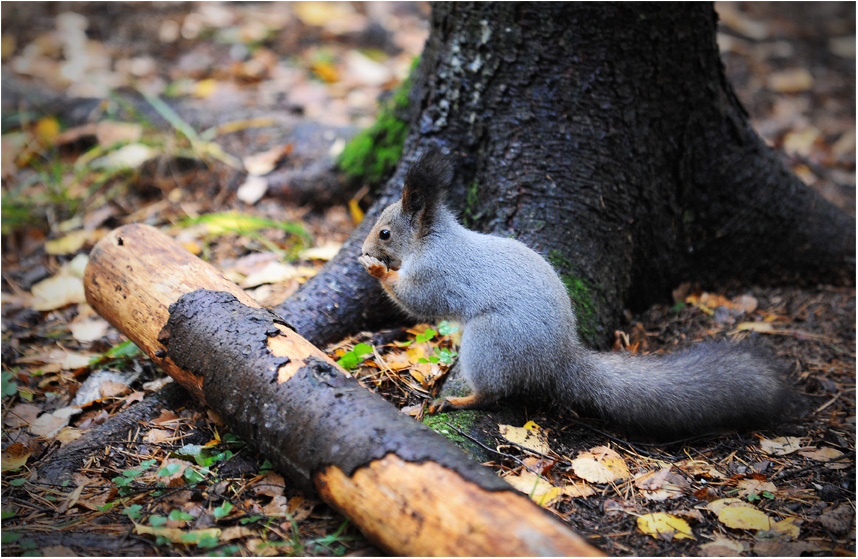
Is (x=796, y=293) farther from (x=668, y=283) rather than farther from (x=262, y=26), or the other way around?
(x=262, y=26)

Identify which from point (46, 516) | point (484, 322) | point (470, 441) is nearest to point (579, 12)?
point (484, 322)

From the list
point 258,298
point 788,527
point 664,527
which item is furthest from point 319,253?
point 788,527

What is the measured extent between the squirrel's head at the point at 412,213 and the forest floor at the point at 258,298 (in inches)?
16.6

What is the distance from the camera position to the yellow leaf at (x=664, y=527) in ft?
6.10

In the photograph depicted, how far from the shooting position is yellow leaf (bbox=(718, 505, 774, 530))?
1.89m

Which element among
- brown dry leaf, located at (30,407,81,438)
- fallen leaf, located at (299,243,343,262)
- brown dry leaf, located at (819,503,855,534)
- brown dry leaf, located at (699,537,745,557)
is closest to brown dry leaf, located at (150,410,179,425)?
brown dry leaf, located at (30,407,81,438)

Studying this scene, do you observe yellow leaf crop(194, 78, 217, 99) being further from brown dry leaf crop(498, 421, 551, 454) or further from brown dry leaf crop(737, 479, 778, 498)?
brown dry leaf crop(737, 479, 778, 498)

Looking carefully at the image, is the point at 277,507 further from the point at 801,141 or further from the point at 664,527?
the point at 801,141

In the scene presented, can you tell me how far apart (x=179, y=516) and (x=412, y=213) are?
1.43 meters

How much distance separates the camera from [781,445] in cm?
234

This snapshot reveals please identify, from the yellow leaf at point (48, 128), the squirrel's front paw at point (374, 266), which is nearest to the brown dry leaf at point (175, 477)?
the squirrel's front paw at point (374, 266)

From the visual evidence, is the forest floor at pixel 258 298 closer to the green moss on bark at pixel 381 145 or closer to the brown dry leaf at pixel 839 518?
the brown dry leaf at pixel 839 518

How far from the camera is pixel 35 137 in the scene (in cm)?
471

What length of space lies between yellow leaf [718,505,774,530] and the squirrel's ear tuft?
59.5 inches
